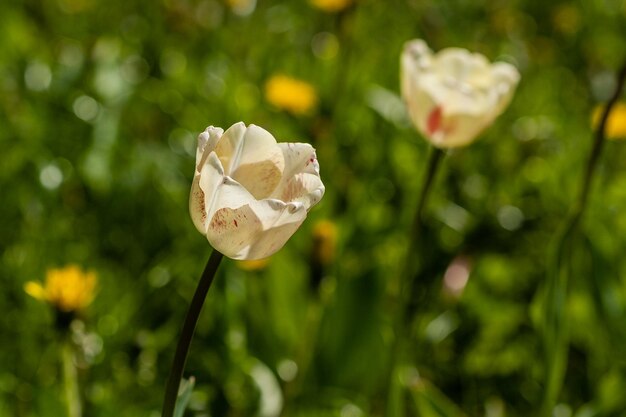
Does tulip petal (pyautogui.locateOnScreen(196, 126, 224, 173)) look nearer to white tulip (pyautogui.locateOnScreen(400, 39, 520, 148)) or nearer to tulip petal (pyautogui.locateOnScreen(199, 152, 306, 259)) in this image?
tulip petal (pyautogui.locateOnScreen(199, 152, 306, 259))

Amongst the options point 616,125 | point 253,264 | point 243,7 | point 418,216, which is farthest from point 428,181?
point 243,7

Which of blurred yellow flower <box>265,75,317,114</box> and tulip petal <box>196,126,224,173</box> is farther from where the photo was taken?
blurred yellow flower <box>265,75,317,114</box>

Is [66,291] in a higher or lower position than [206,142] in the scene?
lower

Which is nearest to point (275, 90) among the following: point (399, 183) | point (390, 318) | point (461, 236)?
point (399, 183)

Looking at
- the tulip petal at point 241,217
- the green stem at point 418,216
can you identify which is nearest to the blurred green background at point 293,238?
the green stem at point 418,216

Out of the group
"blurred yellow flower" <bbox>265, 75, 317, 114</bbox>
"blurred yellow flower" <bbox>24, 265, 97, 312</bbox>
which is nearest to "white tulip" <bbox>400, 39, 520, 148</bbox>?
"blurred yellow flower" <bbox>24, 265, 97, 312</bbox>

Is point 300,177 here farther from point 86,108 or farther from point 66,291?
point 86,108

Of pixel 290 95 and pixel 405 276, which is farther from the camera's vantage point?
pixel 290 95
